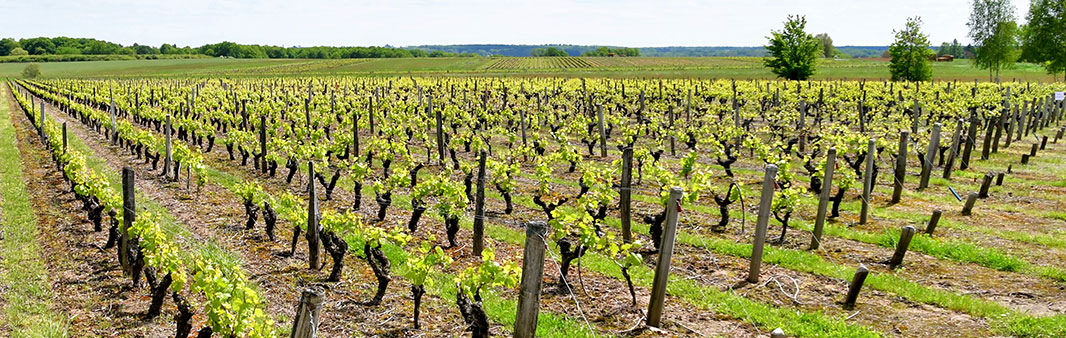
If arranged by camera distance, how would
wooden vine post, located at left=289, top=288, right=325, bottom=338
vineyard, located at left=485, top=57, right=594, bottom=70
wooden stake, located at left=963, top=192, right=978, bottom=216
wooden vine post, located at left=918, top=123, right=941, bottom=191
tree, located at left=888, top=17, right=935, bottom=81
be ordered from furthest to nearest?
vineyard, located at left=485, top=57, right=594, bottom=70 < tree, located at left=888, top=17, right=935, bottom=81 < wooden vine post, located at left=918, top=123, right=941, bottom=191 < wooden stake, located at left=963, top=192, right=978, bottom=216 < wooden vine post, located at left=289, top=288, right=325, bottom=338

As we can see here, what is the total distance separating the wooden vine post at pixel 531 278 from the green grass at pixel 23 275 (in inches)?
186

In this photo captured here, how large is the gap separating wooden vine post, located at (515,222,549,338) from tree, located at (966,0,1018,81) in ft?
214

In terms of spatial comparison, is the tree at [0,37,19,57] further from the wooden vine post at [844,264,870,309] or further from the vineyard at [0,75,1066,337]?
the wooden vine post at [844,264,870,309]

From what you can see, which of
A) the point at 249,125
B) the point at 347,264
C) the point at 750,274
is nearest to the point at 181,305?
the point at 347,264

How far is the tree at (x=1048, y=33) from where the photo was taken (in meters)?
51.1

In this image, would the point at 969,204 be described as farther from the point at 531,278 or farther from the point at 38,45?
the point at 38,45

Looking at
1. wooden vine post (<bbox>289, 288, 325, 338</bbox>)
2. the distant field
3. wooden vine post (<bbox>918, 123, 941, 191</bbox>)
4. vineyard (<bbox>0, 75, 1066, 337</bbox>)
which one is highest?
the distant field

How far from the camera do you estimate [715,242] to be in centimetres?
1020

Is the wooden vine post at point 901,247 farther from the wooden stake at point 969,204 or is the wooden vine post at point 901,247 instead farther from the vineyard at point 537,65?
the vineyard at point 537,65

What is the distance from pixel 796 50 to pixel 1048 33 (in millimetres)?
20507

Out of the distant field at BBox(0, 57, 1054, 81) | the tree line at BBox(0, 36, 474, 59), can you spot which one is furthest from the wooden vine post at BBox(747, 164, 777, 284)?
the tree line at BBox(0, 36, 474, 59)

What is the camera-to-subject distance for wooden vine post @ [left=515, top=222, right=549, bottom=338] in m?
5.49

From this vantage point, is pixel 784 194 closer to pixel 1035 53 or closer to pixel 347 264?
pixel 347 264

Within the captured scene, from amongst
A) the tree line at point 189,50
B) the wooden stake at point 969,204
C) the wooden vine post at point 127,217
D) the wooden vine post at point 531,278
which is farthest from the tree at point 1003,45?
the tree line at point 189,50
